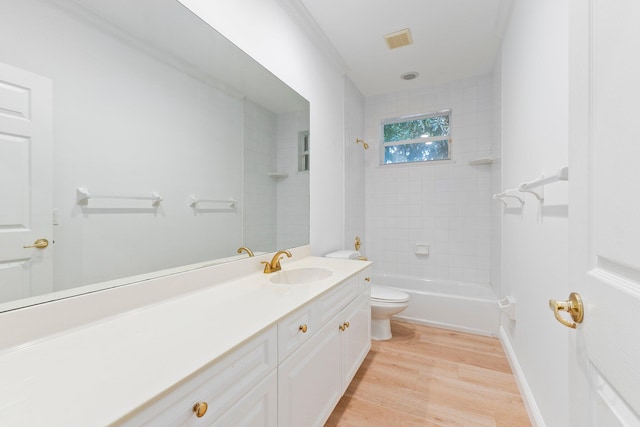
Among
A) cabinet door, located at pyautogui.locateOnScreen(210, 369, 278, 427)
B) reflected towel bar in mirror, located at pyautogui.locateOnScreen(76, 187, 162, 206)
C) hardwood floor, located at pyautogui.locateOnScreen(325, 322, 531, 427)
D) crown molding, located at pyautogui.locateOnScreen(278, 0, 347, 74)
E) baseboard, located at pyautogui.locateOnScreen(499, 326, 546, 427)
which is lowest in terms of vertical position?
hardwood floor, located at pyautogui.locateOnScreen(325, 322, 531, 427)

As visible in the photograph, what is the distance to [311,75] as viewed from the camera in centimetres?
224

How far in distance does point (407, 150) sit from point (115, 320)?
3.26 m

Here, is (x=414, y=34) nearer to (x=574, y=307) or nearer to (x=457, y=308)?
(x=574, y=307)

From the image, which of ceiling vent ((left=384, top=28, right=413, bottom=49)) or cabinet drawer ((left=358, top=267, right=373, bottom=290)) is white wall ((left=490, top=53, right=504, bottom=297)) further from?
cabinet drawer ((left=358, top=267, right=373, bottom=290))

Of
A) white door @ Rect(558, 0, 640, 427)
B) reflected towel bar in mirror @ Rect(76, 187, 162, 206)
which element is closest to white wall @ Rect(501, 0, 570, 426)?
white door @ Rect(558, 0, 640, 427)

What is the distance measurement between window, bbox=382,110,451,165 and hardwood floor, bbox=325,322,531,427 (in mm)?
2050

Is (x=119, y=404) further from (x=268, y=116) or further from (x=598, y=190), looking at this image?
(x=268, y=116)

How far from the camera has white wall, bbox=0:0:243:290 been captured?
0.83 meters

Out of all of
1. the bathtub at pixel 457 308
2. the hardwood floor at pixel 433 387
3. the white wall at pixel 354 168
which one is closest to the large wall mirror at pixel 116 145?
the hardwood floor at pixel 433 387

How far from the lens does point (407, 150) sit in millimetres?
3373

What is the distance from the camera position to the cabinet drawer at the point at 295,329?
98 centimetres

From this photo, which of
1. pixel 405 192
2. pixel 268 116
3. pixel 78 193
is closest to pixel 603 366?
pixel 78 193

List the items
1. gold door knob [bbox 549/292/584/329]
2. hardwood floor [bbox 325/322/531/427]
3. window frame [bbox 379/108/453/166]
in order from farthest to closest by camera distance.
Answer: window frame [bbox 379/108/453/166] → hardwood floor [bbox 325/322/531/427] → gold door knob [bbox 549/292/584/329]

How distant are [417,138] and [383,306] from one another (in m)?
2.09
